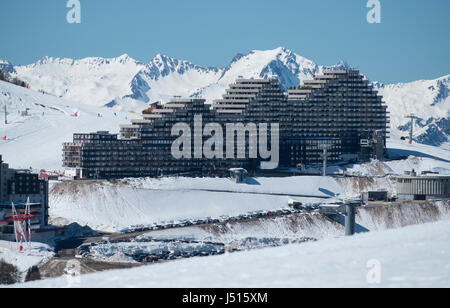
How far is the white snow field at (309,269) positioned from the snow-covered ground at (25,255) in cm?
5956

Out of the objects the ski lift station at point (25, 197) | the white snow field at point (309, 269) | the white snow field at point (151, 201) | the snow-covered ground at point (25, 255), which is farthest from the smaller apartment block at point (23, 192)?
the white snow field at point (309, 269)

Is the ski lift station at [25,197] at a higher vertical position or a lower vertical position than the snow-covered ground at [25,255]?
higher

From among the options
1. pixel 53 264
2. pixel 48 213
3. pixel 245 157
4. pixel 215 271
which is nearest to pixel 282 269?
pixel 215 271

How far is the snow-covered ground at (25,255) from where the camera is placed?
343ft

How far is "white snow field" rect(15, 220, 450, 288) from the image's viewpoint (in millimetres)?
40562

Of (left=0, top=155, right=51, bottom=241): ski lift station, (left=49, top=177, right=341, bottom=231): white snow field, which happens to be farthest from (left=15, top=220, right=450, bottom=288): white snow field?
(left=49, top=177, right=341, bottom=231): white snow field

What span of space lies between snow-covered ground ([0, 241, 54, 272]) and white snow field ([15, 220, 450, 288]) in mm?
59561

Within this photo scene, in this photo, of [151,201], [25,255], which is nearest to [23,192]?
[25,255]

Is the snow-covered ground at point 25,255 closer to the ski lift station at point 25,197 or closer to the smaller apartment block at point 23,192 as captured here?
the ski lift station at point 25,197

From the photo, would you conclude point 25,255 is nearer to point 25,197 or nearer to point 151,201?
point 25,197

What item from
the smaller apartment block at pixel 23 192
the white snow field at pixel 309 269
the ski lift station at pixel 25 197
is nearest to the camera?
the white snow field at pixel 309 269
